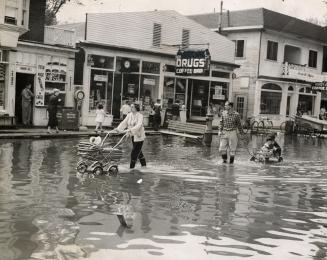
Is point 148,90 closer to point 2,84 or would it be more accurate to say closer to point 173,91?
point 173,91

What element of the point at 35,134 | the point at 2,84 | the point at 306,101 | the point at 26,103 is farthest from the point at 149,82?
the point at 306,101

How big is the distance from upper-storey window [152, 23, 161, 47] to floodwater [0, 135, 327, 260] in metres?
16.9

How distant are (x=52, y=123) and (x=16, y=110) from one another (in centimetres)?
352

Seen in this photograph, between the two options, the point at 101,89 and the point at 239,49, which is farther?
the point at 239,49

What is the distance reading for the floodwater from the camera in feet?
23.2

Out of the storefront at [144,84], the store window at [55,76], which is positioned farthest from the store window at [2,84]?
the storefront at [144,84]

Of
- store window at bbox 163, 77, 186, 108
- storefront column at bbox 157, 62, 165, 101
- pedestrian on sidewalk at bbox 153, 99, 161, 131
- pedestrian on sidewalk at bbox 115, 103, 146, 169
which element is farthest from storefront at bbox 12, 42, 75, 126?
pedestrian on sidewalk at bbox 115, 103, 146, 169

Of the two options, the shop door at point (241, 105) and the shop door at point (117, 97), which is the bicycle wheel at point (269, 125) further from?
the shop door at point (117, 97)

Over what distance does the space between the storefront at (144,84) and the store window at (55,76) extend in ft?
3.83

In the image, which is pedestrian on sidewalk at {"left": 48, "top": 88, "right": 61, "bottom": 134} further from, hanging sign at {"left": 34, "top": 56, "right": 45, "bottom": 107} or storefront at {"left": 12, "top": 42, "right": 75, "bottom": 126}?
hanging sign at {"left": 34, "top": 56, "right": 45, "bottom": 107}

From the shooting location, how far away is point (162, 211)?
9.48 metres

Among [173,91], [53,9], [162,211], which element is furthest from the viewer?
[53,9]

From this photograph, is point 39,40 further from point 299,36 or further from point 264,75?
point 299,36

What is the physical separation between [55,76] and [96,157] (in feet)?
50.1
